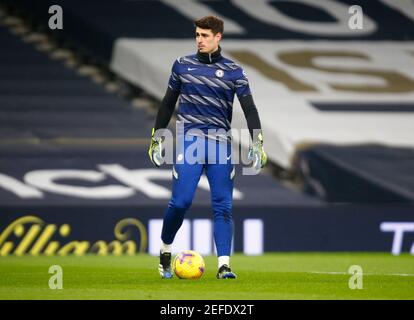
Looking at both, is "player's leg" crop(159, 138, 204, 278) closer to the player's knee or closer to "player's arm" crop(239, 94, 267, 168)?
the player's knee

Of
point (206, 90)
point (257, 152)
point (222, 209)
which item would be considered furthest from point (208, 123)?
point (222, 209)

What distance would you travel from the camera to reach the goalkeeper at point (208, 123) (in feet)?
30.8

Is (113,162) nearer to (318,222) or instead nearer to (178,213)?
(318,222)

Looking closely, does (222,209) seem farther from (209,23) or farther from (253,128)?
(209,23)

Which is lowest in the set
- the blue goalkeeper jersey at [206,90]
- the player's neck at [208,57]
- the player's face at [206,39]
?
the blue goalkeeper jersey at [206,90]

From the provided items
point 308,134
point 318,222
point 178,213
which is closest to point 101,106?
point 308,134

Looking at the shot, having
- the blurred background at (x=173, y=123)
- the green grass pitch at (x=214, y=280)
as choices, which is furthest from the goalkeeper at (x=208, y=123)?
the blurred background at (x=173, y=123)

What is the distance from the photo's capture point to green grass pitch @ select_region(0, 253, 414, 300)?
27.2 feet

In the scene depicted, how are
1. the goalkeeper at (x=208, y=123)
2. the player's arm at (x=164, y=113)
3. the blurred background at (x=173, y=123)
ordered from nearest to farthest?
the goalkeeper at (x=208, y=123) < the player's arm at (x=164, y=113) < the blurred background at (x=173, y=123)

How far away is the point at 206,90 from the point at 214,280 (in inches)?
59.1

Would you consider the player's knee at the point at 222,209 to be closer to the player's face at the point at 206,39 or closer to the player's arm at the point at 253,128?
the player's arm at the point at 253,128

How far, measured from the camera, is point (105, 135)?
17.4 m

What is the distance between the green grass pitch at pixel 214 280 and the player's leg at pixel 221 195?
12.0 inches

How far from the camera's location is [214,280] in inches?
374
